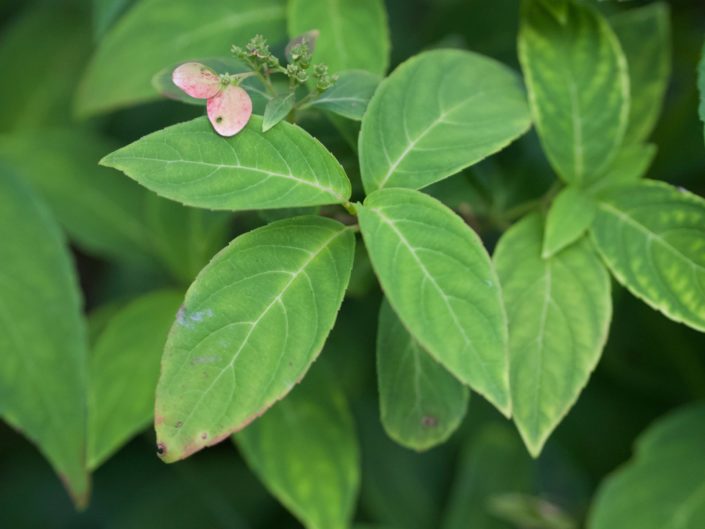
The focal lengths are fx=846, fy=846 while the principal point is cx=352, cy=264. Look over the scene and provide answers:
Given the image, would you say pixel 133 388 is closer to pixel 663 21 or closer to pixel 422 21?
pixel 663 21

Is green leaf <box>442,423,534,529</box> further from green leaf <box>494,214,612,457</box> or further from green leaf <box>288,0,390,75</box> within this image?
→ green leaf <box>288,0,390,75</box>

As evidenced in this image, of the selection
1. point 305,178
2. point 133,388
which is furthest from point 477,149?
point 133,388

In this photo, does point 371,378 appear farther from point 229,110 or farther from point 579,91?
point 229,110

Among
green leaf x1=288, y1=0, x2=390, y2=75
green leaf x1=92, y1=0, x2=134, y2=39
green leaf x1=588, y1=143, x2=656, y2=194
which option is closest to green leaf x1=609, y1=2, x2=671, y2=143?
green leaf x1=588, y1=143, x2=656, y2=194

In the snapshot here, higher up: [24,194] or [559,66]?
[559,66]

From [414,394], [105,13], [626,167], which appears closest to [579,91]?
[626,167]

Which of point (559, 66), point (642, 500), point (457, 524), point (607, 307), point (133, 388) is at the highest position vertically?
point (559, 66)

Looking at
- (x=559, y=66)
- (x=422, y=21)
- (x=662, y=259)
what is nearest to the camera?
(x=662, y=259)
